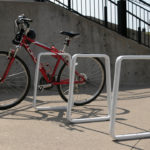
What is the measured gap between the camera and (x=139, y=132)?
264cm

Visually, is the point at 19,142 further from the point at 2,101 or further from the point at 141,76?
the point at 141,76

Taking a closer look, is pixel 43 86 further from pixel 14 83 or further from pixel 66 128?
A: pixel 66 128

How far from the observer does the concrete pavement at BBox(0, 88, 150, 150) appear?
2.28m

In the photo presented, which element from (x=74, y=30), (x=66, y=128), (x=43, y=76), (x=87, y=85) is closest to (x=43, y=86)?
(x=43, y=76)

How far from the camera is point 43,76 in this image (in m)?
3.88

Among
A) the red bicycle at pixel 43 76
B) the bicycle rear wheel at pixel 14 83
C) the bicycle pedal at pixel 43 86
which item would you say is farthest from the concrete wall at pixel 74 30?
the bicycle pedal at pixel 43 86

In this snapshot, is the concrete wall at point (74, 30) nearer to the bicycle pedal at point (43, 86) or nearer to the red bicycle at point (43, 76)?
the red bicycle at point (43, 76)

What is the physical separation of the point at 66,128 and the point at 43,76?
1270 mm

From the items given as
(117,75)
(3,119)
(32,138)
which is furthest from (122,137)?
(3,119)

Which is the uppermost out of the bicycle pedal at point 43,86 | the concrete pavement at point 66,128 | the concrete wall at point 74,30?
the concrete wall at point 74,30

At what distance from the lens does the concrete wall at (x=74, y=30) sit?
222 inches

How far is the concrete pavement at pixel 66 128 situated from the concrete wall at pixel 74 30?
2061mm

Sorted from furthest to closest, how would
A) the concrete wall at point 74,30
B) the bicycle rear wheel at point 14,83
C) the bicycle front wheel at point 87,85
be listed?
the concrete wall at point 74,30, the bicycle front wheel at point 87,85, the bicycle rear wheel at point 14,83

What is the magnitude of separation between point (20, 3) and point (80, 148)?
4278mm
